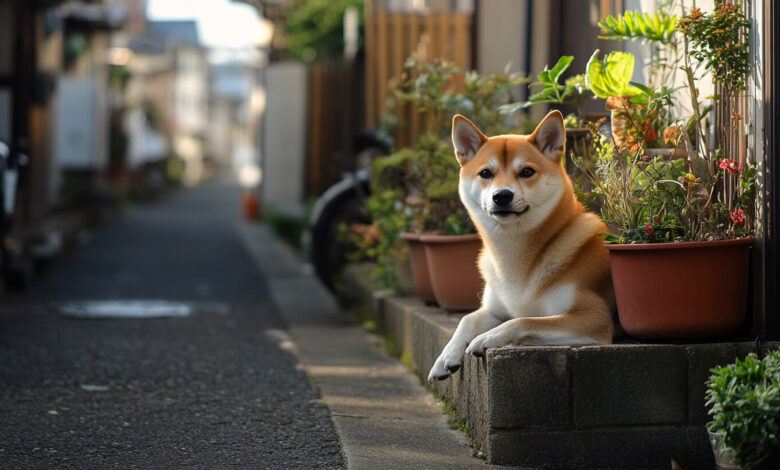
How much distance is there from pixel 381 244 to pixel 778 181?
3.13 m

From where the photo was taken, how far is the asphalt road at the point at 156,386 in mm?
3656

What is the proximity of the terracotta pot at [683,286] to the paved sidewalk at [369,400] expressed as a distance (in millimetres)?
780

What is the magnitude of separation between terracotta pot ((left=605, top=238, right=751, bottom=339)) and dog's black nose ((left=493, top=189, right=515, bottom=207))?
385 mm

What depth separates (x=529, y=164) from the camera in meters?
3.59

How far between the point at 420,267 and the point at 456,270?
580mm

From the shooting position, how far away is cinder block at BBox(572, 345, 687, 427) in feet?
11.2

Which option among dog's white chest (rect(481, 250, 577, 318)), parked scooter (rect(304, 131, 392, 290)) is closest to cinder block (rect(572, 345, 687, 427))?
dog's white chest (rect(481, 250, 577, 318))

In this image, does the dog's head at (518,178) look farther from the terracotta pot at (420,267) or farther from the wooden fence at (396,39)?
the wooden fence at (396,39)

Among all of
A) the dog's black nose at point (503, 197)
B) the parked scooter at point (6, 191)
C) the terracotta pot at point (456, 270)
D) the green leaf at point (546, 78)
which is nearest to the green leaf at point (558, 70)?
the green leaf at point (546, 78)

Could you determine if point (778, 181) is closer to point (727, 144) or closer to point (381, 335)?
point (727, 144)

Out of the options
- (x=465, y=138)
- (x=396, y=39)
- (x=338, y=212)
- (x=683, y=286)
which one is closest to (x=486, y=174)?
(x=465, y=138)

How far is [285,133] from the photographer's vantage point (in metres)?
15.5

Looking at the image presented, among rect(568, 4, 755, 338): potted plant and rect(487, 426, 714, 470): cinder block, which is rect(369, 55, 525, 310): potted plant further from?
rect(487, 426, 714, 470): cinder block

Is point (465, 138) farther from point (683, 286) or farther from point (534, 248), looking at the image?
point (683, 286)
